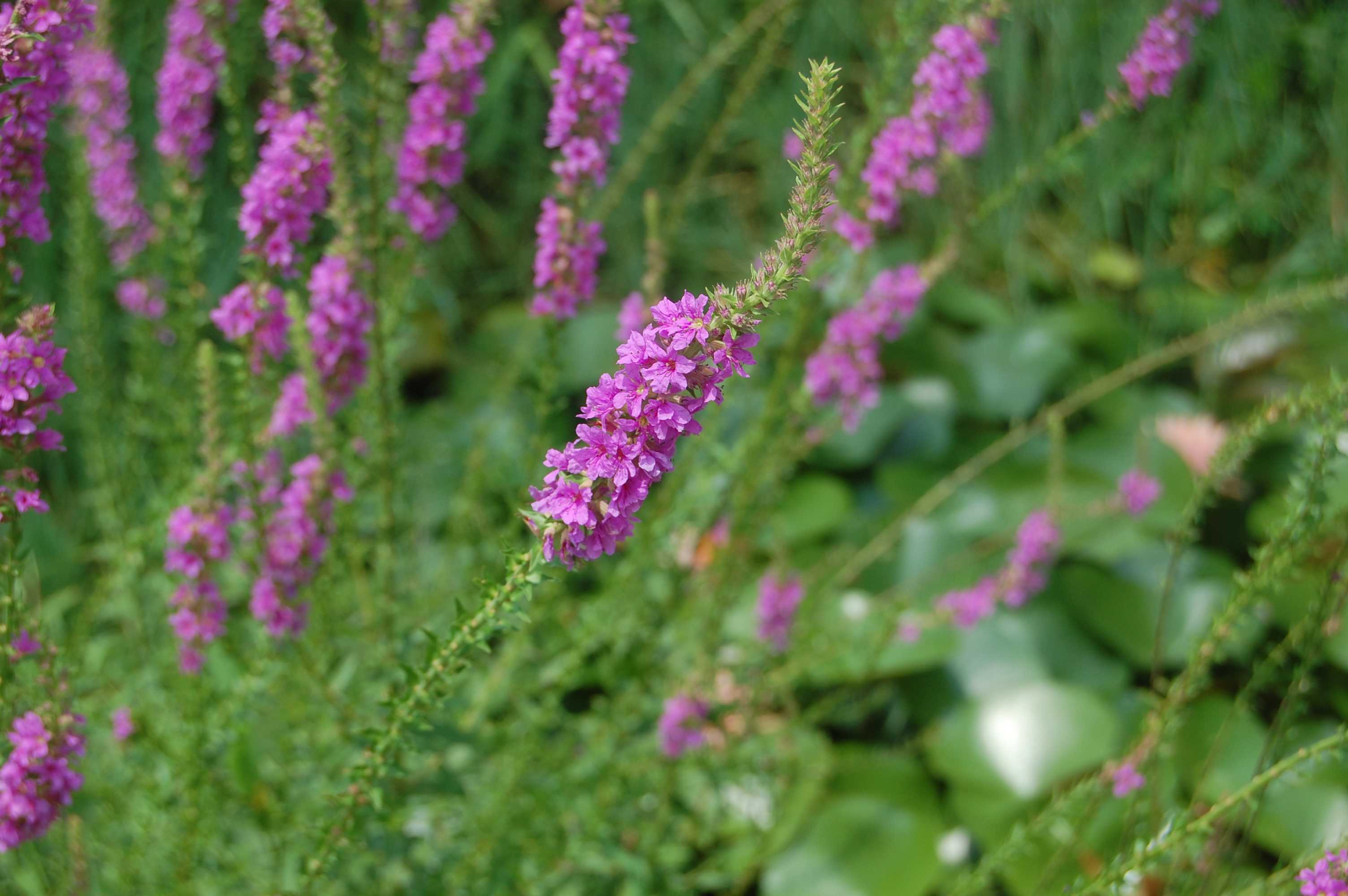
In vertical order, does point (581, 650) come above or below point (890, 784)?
above

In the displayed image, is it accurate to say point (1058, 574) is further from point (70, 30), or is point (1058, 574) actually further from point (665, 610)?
point (70, 30)

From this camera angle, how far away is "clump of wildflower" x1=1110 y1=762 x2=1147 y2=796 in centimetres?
189

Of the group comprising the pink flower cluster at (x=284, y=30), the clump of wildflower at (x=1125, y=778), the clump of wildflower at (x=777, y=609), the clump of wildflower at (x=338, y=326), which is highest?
the pink flower cluster at (x=284, y=30)

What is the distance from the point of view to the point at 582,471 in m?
1.12

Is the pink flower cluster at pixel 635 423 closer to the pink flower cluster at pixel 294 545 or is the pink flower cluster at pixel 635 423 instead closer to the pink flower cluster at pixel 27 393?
the pink flower cluster at pixel 27 393

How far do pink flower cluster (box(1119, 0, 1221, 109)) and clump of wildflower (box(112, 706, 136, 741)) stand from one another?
2137 millimetres

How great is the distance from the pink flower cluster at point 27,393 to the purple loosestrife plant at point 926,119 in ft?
4.35

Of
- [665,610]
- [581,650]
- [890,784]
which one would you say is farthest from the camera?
[890,784]

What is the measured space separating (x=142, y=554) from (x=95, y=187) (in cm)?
86

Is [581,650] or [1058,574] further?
[1058,574]

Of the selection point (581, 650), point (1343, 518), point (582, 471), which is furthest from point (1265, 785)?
point (1343, 518)

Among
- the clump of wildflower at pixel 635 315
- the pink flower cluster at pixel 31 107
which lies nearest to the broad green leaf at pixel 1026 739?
the clump of wildflower at pixel 635 315

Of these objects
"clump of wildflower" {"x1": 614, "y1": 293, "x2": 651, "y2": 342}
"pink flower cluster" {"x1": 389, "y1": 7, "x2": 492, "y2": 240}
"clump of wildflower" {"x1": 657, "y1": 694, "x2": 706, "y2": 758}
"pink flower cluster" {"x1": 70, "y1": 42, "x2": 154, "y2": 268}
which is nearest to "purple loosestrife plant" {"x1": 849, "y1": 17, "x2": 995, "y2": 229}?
"clump of wildflower" {"x1": 614, "y1": 293, "x2": 651, "y2": 342}

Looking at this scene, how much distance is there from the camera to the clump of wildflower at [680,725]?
7.78ft
